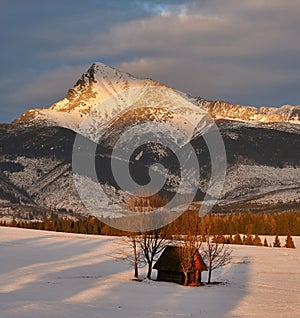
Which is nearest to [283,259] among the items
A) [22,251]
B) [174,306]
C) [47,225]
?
[22,251]

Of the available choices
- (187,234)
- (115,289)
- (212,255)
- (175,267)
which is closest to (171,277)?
(175,267)

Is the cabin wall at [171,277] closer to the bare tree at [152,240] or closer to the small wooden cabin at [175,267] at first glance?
the small wooden cabin at [175,267]

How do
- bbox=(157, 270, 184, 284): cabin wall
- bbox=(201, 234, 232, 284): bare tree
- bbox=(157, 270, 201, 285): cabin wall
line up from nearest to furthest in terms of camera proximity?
bbox=(157, 270, 201, 285): cabin wall
bbox=(157, 270, 184, 284): cabin wall
bbox=(201, 234, 232, 284): bare tree

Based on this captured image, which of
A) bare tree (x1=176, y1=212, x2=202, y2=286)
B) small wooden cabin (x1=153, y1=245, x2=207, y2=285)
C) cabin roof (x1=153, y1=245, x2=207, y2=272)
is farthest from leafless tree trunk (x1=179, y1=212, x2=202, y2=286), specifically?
cabin roof (x1=153, y1=245, x2=207, y2=272)

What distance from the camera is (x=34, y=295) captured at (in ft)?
149

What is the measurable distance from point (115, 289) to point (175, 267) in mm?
13488

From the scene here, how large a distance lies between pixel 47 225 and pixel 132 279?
11087 centimetres

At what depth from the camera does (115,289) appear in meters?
54.4

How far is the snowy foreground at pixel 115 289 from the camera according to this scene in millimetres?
40000

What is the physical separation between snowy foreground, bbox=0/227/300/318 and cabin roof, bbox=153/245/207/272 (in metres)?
3.02

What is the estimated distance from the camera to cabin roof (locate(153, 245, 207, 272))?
65.4 metres

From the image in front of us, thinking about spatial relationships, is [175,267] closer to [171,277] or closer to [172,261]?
[172,261]

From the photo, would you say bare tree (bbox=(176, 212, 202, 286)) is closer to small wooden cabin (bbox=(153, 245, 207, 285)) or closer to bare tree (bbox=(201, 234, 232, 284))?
small wooden cabin (bbox=(153, 245, 207, 285))

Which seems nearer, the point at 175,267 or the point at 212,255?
the point at 175,267
